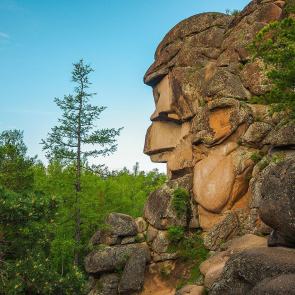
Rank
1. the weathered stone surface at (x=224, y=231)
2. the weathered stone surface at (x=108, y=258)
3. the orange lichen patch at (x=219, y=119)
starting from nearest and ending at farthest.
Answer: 1. the weathered stone surface at (x=224, y=231)
2. the orange lichen patch at (x=219, y=119)
3. the weathered stone surface at (x=108, y=258)

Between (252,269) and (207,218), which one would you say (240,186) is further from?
(252,269)

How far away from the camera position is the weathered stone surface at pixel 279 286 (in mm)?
5885

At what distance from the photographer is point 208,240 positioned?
15.9m

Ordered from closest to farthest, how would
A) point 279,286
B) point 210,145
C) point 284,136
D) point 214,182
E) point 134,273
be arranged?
1. point 279,286
2. point 284,136
3. point 214,182
4. point 134,273
5. point 210,145

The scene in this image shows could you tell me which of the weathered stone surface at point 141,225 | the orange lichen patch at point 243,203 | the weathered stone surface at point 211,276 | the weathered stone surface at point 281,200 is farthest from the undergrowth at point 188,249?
the weathered stone surface at point 281,200

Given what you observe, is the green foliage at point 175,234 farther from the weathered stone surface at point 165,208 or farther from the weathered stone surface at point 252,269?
the weathered stone surface at point 252,269

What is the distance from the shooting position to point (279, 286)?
19.9ft

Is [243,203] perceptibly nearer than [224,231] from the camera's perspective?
No

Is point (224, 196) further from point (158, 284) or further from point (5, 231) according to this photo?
point (5, 231)

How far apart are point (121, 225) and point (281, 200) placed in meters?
12.6

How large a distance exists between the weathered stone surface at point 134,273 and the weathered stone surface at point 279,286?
11.3 meters

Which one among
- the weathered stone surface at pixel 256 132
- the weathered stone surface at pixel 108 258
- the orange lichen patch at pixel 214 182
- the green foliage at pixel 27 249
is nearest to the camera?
the green foliage at pixel 27 249

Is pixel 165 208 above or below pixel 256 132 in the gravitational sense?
below

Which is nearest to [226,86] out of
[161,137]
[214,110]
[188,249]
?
[214,110]
